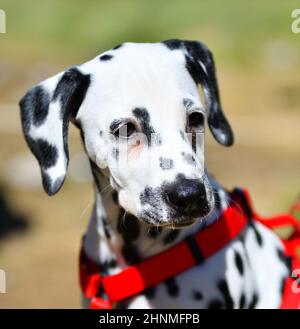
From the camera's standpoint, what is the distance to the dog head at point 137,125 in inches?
110

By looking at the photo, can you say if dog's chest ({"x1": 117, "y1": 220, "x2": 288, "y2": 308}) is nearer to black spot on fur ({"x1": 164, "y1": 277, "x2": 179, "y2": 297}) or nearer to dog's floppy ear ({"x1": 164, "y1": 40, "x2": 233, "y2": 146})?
black spot on fur ({"x1": 164, "y1": 277, "x2": 179, "y2": 297})

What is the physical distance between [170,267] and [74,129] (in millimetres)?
4084

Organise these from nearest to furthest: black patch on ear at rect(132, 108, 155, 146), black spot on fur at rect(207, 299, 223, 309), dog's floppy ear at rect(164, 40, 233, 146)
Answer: black patch on ear at rect(132, 108, 155, 146)
black spot on fur at rect(207, 299, 223, 309)
dog's floppy ear at rect(164, 40, 233, 146)

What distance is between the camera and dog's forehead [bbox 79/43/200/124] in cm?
288

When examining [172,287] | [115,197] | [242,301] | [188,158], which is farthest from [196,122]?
[242,301]

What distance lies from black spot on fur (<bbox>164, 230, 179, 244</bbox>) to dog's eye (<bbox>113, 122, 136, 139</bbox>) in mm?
488

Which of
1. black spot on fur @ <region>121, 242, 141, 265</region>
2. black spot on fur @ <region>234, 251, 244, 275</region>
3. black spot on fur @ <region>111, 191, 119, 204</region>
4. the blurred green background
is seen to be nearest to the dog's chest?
black spot on fur @ <region>234, 251, 244, 275</region>

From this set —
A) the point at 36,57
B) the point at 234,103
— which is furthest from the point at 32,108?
the point at 36,57

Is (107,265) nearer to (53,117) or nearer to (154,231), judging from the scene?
(154,231)

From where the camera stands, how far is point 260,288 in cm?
329

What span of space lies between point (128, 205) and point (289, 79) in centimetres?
740

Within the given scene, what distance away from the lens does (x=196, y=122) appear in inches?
119
